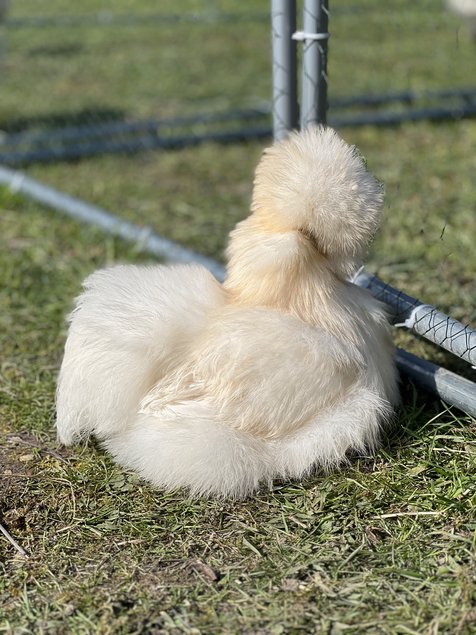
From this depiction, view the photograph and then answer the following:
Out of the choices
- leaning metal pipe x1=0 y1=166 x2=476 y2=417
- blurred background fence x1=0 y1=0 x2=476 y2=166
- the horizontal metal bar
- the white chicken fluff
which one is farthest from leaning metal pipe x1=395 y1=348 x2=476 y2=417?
blurred background fence x1=0 y1=0 x2=476 y2=166

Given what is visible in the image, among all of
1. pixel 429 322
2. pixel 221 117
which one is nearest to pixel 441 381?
pixel 429 322

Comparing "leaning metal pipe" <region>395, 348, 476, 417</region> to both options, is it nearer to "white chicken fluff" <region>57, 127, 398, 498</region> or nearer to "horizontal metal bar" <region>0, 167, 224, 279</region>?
"white chicken fluff" <region>57, 127, 398, 498</region>

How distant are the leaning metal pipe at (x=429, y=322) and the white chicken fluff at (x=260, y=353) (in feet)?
0.82

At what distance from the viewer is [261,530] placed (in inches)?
79.9

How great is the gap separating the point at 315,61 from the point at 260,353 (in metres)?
1.18

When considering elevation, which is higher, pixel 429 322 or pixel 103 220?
pixel 429 322

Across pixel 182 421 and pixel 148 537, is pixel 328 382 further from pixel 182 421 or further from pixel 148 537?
pixel 148 537

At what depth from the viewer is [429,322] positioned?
242 centimetres

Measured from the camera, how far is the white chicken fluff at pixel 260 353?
207cm

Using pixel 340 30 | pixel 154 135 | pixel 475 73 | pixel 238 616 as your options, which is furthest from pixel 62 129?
pixel 238 616

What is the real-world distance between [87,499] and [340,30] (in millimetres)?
7432

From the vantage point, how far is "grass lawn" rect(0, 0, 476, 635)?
5.90 feet

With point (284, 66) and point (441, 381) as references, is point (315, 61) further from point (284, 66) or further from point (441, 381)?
point (441, 381)

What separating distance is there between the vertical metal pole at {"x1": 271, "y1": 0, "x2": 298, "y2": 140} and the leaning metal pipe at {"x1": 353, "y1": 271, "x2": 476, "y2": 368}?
73 cm
